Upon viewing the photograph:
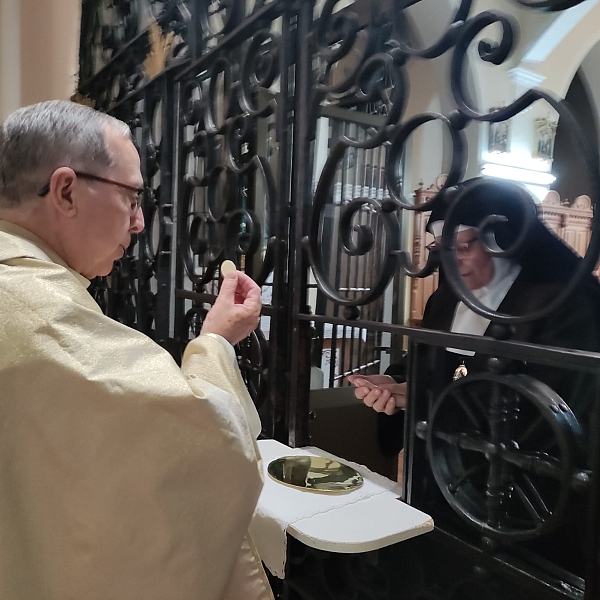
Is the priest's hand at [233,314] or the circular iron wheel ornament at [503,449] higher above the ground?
the priest's hand at [233,314]

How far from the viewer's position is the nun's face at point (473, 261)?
108 cm

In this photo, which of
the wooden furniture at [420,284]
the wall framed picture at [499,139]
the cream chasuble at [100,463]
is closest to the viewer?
the cream chasuble at [100,463]

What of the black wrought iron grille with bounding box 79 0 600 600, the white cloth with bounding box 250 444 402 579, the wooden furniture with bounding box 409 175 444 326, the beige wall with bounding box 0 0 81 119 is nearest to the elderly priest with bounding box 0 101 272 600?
the white cloth with bounding box 250 444 402 579

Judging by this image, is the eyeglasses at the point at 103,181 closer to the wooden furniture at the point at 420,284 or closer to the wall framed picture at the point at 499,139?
the wooden furniture at the point at 420,284

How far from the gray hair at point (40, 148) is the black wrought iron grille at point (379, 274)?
46 centimetres

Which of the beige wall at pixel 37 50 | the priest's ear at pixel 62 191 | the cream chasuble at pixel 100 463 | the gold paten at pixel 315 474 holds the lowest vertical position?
the gold paten at pixel 315 474

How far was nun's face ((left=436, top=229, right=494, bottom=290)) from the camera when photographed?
1080mm

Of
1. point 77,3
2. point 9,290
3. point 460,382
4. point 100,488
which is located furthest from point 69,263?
point 77,3

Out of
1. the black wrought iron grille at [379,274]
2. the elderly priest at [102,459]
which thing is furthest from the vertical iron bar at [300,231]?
the elderly priest at [102,459]

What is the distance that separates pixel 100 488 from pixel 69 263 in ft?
1.20

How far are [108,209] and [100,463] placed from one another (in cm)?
40

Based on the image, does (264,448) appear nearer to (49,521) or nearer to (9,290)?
(49,521)

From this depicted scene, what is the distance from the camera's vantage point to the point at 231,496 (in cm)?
77

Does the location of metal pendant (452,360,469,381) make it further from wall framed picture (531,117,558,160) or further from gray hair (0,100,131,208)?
wall framed picture (531,117,558,160)
